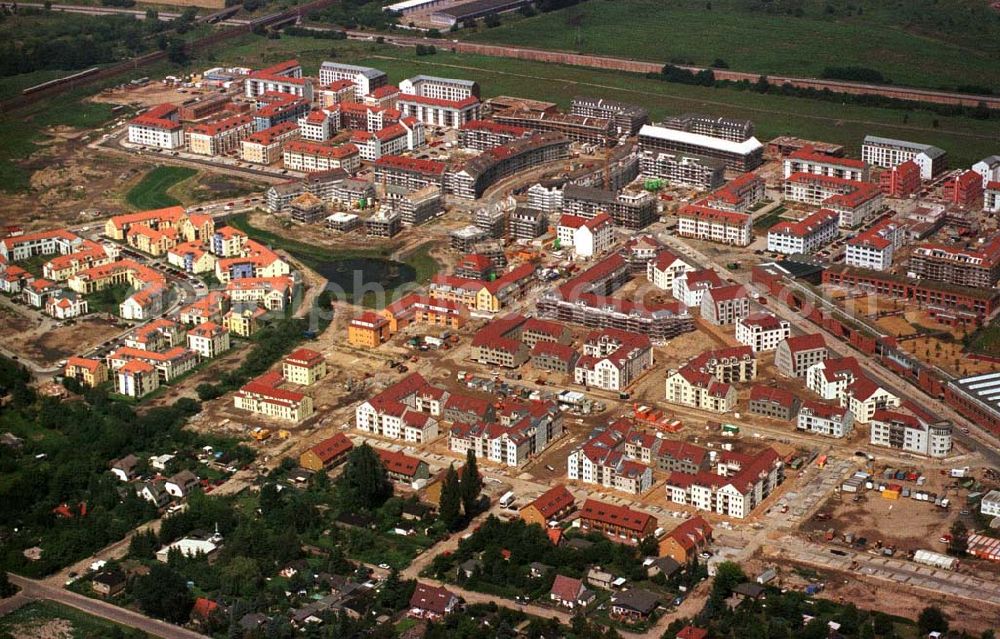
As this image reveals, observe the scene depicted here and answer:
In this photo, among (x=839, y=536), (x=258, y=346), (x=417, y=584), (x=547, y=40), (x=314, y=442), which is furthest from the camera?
(x=547, y=40)

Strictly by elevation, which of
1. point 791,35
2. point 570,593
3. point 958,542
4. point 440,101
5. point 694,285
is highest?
point 791,35

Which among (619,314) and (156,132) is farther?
(156,132)

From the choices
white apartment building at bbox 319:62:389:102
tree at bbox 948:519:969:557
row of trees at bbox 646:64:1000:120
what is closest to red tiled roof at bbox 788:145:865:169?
row of trees at bbox 646:64:1000:120

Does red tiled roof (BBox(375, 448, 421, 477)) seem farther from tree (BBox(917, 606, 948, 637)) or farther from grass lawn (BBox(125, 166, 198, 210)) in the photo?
grass lawn (BBox(125, 166, 198, 210))

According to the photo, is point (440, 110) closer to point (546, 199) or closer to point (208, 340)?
point (546, 199)

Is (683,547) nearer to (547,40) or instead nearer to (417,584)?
(417,584)

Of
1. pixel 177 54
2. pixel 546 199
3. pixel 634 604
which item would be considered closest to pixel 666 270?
pixel 546 199

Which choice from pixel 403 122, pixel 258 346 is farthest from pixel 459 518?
pixel 403 122
